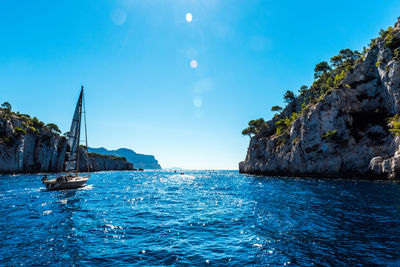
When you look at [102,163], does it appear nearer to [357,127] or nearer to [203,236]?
[357,127]

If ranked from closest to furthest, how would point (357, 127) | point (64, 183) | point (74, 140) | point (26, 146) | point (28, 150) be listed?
point (64, 183) < point (74, 140) < point (357, 127) < point (26, 146) < point (28, 150)

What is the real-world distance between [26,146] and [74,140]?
66.0 m

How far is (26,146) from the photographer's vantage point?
250ft

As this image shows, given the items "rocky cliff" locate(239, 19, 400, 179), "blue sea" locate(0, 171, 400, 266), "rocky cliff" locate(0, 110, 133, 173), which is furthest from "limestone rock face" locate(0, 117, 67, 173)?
"rocky cliff" locate(239, 19, 400, 179)

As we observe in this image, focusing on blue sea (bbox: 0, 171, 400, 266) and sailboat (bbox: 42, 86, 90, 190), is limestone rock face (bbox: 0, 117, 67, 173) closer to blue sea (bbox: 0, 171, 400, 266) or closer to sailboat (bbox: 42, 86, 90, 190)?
sailboat (bbox: 42, 86, 90, 190)

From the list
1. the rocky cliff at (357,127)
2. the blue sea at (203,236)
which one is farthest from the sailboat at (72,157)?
the rocky cliff at (357,127)

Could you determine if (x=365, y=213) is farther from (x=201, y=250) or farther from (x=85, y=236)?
(x=85, y=236)

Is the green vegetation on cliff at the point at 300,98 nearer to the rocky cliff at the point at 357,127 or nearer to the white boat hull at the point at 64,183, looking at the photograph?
the rocky cliff at the point at 357,127

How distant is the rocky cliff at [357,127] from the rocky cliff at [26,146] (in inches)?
3147

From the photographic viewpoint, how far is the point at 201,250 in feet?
29.2

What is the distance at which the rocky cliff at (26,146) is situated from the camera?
220 ft

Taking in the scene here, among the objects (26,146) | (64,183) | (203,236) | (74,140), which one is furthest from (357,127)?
(26,146)

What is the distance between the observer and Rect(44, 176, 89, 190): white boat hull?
2914cm

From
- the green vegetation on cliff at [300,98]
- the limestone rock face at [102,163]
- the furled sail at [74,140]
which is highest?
the green vegetation on cliff at [300,98]
